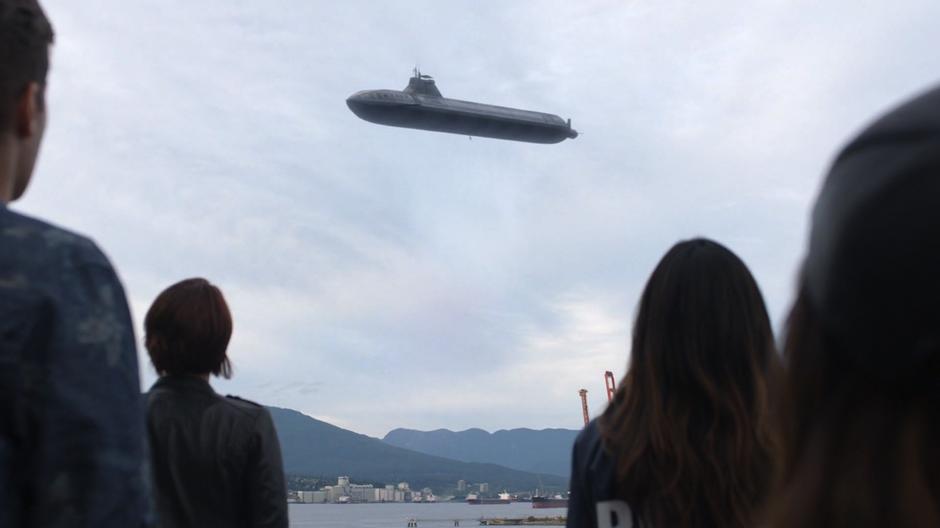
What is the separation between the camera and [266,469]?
368 centimetres

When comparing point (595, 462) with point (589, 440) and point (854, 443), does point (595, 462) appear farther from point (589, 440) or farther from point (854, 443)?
point (854, 443)

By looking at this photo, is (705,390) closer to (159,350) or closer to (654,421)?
(654,421)

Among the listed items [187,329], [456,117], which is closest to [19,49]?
[187,329]

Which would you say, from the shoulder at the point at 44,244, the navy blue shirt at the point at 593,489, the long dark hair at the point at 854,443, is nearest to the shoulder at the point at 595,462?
the navy blue shirt at the point at 593,489

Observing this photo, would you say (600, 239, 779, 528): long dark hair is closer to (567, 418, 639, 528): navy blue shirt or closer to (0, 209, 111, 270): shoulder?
(567, 418, 639, 528): navy blue shirt

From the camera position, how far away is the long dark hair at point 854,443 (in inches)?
32.9

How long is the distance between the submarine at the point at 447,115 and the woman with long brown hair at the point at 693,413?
67.6 m

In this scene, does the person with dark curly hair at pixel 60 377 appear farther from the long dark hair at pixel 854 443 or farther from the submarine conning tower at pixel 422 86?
the submarine conning tower at pixel 422 86

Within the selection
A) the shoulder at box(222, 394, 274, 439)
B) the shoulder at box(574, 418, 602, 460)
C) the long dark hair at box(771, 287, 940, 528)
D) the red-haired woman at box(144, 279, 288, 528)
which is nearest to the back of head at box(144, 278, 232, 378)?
the red-haired woman at box(144, 279, 288, 528)

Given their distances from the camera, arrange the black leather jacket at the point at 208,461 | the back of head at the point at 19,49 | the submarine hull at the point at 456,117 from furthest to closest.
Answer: the submarine hull at the point at 456,117 → the black leather jacket at the point at 208,461 → the back of head at the point at 19,49

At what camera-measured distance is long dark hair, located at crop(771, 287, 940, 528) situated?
834mm

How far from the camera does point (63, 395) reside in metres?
1.50

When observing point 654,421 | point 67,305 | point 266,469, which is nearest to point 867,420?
point 67,305

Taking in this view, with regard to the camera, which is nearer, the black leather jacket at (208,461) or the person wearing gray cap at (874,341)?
the person wearing gray cap at (874,341)
